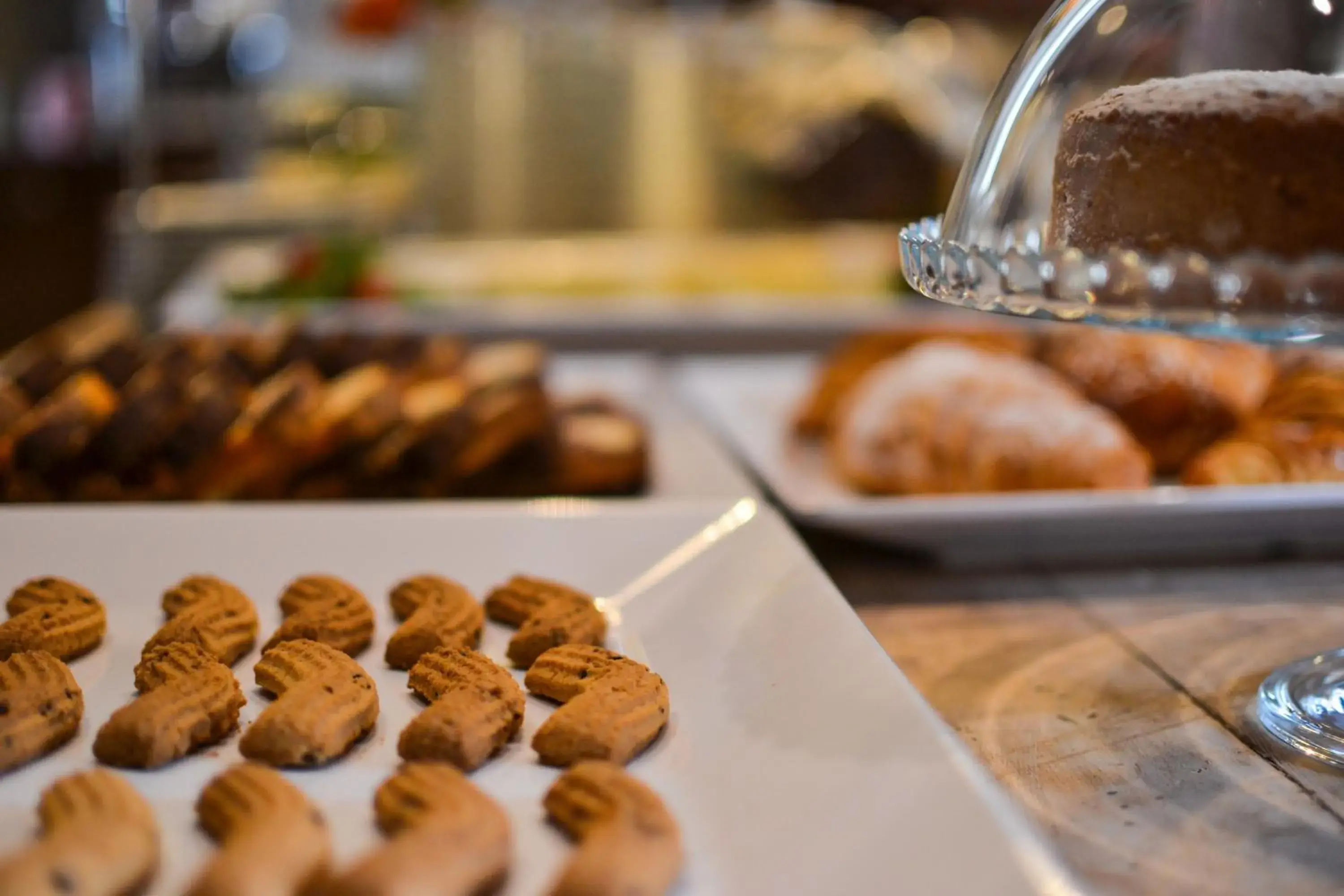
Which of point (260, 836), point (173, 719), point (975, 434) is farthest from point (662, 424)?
point (260, 836)

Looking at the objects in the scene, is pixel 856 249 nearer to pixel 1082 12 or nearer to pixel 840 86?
pixel 840 86

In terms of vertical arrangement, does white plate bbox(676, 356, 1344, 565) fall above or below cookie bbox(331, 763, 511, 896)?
below

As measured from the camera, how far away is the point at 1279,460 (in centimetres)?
121

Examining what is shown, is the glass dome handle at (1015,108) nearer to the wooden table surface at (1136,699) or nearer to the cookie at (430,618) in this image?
the wooden table surface at (1136,699)

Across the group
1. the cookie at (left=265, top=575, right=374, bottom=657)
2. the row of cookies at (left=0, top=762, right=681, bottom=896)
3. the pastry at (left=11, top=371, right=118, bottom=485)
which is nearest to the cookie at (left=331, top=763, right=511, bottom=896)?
the row of cookies at (left=0, top=762, right=681, bottom=896)

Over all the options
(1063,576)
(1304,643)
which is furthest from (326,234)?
(1304,643)

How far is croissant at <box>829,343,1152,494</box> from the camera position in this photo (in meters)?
1.19

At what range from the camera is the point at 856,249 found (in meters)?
2.76

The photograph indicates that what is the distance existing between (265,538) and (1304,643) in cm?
79

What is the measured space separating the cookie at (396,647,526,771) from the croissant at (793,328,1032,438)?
86 cm

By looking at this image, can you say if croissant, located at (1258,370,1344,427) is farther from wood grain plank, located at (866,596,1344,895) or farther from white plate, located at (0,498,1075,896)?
white plate, located at (0,498,1075,896)

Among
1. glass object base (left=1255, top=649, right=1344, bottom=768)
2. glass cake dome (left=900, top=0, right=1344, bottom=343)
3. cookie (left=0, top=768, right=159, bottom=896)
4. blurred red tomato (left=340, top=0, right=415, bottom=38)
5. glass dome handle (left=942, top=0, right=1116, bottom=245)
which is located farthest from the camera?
blurred red tomato (left=340, top=0, right=415, bottom=38)

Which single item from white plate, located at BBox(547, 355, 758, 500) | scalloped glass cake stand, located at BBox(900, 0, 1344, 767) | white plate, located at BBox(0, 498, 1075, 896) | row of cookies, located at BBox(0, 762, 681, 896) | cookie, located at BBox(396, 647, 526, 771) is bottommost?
white plate, located at BBox(547, 355, 758, 500)

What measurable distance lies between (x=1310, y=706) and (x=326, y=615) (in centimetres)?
63
